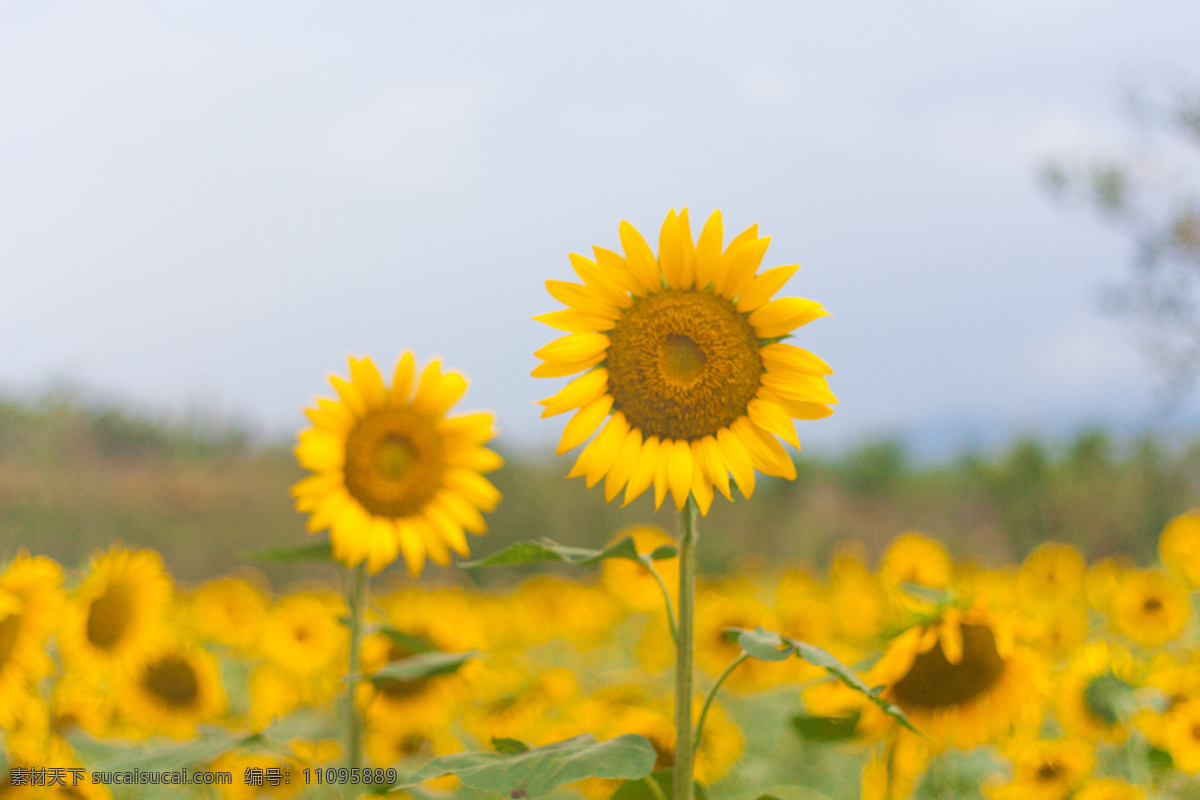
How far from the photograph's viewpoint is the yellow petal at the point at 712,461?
168 centimetres

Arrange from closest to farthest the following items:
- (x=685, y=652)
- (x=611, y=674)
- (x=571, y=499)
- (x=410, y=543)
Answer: (x=685, y=652) < (x=410, y=543) < (x=611, y=674) < (x=571, y=499)

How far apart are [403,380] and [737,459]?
99 cm

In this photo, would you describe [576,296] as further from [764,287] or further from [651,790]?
[651,790]

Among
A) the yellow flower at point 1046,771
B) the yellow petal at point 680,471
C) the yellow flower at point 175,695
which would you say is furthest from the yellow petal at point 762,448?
the yellow flower at point 175,695

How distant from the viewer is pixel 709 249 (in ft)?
5.72

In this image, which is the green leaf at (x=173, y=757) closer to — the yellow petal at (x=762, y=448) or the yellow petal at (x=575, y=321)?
the yellow petal at (x=575, y=321)

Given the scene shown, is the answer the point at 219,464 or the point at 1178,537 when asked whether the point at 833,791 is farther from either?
the point at 219,464

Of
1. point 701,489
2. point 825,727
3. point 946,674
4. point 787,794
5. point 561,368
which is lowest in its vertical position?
point 787,794

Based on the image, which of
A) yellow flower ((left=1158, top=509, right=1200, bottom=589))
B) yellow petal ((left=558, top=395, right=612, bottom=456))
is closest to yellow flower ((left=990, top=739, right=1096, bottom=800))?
yellow petal ((left=558, top=395, right=612, bottom=456))

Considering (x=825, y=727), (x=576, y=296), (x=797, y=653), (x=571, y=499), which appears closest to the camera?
(x=797, y=653)

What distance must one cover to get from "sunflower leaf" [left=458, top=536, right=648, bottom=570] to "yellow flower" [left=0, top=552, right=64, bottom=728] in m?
1.37

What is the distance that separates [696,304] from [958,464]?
53.8 feet

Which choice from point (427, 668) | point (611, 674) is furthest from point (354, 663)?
point (611, 674)

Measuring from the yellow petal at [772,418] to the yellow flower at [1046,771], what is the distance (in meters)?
1.50
